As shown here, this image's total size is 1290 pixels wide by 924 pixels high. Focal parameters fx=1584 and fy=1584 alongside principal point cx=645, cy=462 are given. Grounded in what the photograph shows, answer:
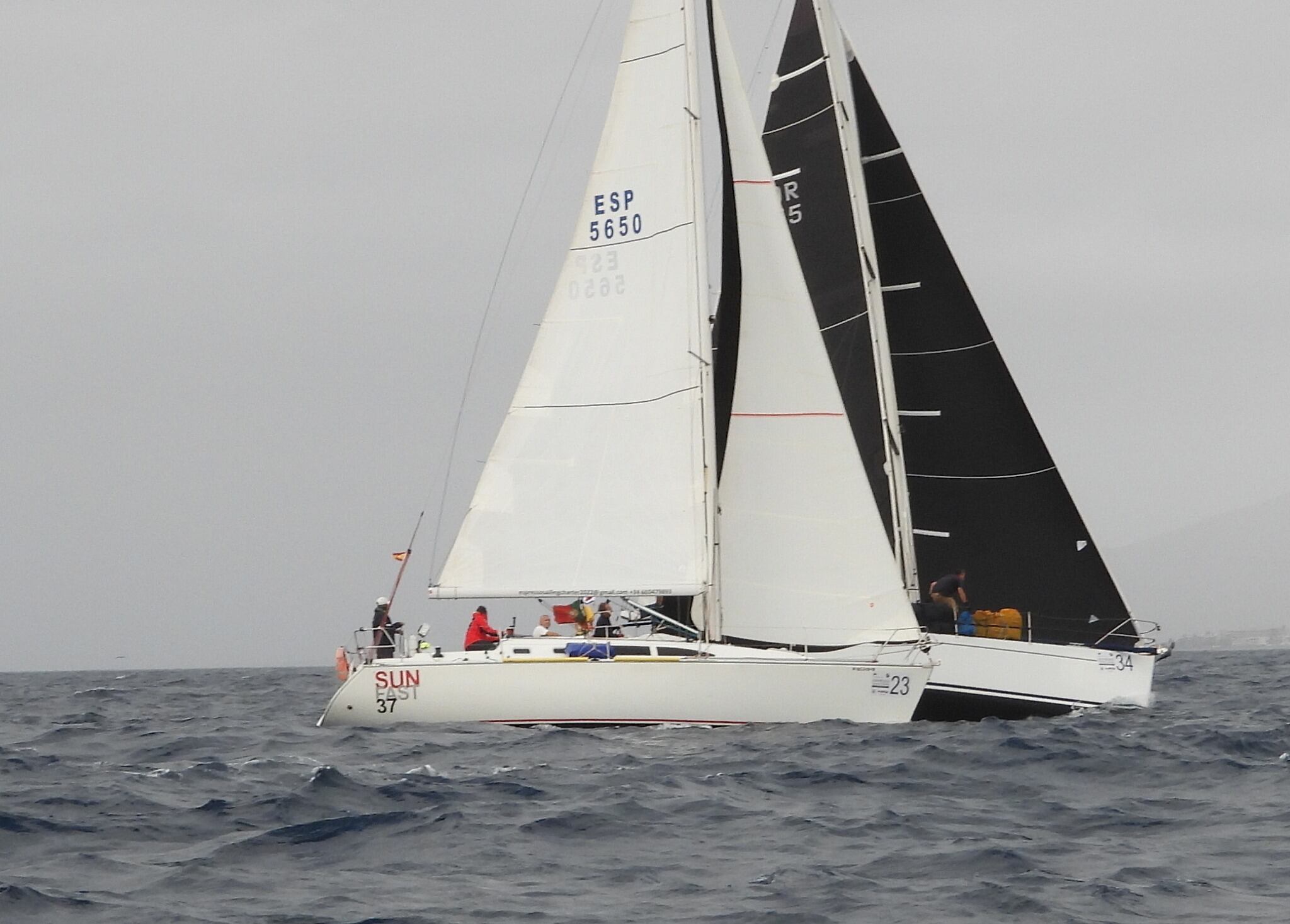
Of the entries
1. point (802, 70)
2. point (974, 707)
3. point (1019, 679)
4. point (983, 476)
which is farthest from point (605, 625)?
point (802, 70)

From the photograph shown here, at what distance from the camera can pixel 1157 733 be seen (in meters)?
20.1

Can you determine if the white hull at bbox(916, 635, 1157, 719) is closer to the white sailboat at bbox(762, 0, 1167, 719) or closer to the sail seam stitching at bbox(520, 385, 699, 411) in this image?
the white sailboat at bbox(762, 0, 1167, 719)

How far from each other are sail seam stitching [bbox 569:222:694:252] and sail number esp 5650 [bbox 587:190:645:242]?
5 cm

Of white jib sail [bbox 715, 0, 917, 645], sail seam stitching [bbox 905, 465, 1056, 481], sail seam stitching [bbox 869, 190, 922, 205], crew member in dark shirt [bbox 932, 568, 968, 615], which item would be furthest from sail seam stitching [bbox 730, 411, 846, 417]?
sail seam stitching [bbox 869, 190, 922, 205]

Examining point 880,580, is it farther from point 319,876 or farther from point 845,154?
point 319,876

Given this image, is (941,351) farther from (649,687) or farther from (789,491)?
(649,687)

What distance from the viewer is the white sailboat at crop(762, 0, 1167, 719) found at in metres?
24.8

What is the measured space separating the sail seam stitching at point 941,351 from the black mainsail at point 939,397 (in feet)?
0.08

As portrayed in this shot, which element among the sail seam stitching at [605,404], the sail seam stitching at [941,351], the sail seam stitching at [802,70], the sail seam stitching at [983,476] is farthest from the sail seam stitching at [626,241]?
the sail seam stitching at [983,476]

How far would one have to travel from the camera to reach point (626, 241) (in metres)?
22.3

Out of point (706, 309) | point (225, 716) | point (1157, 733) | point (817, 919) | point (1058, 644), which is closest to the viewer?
point (817, 919)

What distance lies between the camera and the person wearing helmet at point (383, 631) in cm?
2194

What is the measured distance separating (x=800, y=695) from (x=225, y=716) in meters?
11.1

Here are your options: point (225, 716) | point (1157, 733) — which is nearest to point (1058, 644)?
point (1157, 733)
